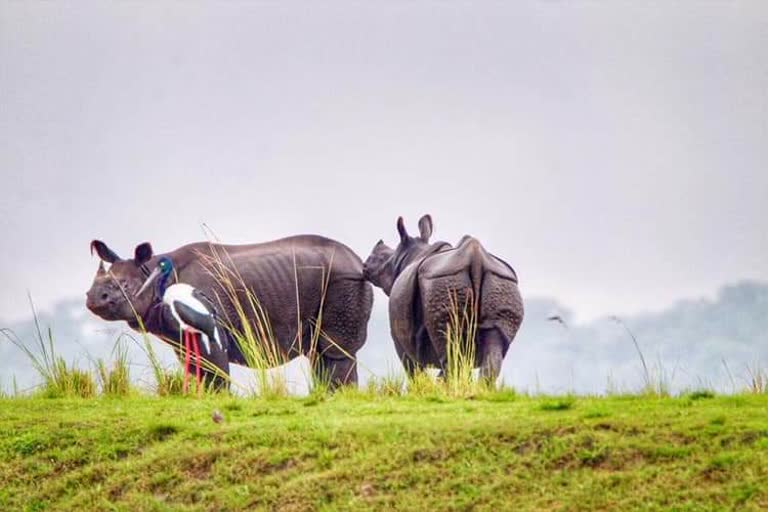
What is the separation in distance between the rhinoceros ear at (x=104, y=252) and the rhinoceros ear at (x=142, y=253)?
289mm

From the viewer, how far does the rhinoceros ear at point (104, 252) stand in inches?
699

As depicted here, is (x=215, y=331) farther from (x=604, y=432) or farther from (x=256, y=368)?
(x=604, y=432)

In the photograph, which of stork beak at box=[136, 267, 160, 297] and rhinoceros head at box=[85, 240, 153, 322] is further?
rhinoceros head at box=[85, 240, 153, 322]

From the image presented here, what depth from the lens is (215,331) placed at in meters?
14.7

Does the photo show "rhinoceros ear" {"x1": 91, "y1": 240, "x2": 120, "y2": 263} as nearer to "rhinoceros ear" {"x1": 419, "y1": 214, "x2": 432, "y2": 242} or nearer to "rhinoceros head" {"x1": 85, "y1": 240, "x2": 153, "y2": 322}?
"rhinoceros head" {"x1": 85, "y1": 240, "x2": 153, "y2": 322}

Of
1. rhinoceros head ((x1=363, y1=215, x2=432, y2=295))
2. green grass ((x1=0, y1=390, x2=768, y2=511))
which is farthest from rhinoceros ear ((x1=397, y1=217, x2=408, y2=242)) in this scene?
green grass ((x1=0, y1=390, x2=768, y2=511))

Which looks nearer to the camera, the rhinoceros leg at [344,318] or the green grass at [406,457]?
the green grass at [406,457]

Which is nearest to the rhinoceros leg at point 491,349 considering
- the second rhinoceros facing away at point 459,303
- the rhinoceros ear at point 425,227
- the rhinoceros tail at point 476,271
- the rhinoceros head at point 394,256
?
the second rhinoceros facing away at point 459,303

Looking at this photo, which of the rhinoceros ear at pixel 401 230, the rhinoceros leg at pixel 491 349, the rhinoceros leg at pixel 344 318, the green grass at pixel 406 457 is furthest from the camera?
the rhinoceros leg at pixel 344 318

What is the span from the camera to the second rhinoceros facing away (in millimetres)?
14383

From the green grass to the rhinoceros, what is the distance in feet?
20.1

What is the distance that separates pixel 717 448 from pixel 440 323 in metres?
5.56

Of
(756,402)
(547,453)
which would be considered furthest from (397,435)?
(756,402)

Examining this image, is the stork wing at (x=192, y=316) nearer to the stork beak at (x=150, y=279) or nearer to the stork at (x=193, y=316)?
the stork at (x=193, y=316)
